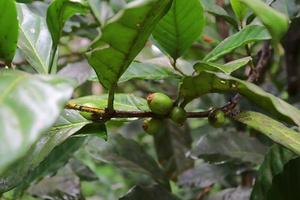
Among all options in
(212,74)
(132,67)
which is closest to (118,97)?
(132,67)

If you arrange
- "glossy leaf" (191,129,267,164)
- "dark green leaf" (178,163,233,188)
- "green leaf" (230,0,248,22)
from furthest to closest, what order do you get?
"dark green leaf" (178,163,233,188) → "glossy leaf" (191,129,267,164) → "green leaf" (230,0,248,22)

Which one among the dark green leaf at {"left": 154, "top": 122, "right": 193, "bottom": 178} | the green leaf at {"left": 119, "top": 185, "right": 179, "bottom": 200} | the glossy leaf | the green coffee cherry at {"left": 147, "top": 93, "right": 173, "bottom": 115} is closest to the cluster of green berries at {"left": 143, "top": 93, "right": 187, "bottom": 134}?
the green coffee cherry at {"left": 147, "top": 93, "right": 173, "bottom": 115}

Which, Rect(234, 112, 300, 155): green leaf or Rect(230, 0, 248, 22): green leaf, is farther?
Rect(230, 0, 248, 22): green leaf

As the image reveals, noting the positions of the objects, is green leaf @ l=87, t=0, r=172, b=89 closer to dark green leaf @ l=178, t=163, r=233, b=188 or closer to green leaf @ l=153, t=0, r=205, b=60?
green leaf @ l=153, t=0, r=205, b=60

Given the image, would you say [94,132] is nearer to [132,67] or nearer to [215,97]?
[132,67]

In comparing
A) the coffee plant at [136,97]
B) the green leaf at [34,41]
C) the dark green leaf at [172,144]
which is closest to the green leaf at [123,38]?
the coffee plant at [136,97]

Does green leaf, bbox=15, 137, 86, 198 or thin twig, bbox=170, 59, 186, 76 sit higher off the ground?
thin twig, bbox=170, 59, 186, 76

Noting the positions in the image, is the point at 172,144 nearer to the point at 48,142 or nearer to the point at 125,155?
the point at 125,155
